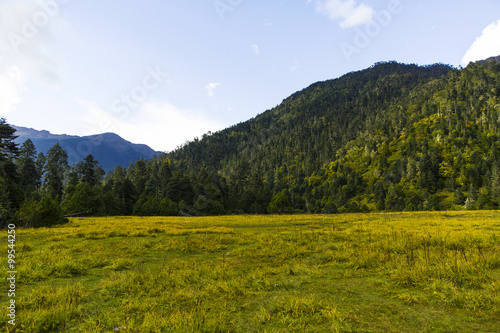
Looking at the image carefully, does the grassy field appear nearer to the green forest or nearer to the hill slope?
the green forest

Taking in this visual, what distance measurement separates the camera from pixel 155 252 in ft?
46.5

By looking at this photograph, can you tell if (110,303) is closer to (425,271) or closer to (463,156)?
(425,271)

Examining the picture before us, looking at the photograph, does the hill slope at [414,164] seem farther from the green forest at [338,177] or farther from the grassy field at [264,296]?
the grassy field at [264,296]

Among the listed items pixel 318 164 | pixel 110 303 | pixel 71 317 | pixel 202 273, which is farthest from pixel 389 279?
pixel 318 164

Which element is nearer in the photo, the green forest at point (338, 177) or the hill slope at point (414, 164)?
the green forest at point (338, 177)

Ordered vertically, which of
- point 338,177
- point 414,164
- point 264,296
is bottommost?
point 264,296

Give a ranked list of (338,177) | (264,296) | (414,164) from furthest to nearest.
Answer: (338,177), (414,164), (264,296)

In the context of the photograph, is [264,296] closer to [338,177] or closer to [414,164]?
[414,164]

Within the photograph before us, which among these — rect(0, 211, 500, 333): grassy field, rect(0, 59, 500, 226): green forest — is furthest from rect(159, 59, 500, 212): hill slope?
rect(0, 211, 500, 333): grassy field

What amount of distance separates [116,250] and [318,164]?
600 feet

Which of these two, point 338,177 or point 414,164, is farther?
point 338,177

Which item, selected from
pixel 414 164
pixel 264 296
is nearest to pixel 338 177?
pixel 414 164

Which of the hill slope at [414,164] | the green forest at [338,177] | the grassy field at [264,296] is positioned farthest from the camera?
the hill slope at [414,164]

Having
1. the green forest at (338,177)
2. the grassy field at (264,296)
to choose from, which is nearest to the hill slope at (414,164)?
the green forest at (338,177)
